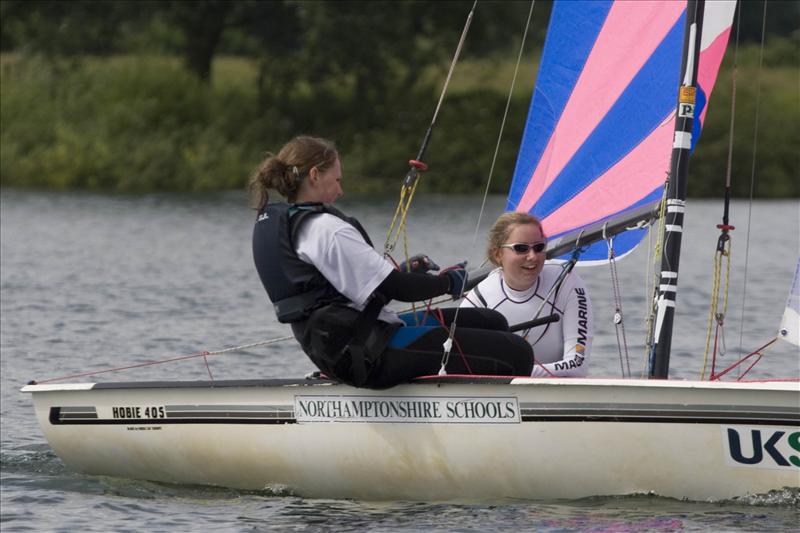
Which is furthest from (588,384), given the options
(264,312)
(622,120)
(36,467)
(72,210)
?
(72,210)

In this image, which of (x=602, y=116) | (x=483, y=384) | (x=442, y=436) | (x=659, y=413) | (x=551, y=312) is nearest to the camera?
(x=659, y=413)

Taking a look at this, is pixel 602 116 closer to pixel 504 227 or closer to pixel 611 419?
pixel 504 227

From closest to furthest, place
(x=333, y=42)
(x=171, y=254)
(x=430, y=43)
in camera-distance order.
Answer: (x=171, y=254)
(x=333, y=42)
(x=430, y=43)

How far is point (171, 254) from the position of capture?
16.5 m

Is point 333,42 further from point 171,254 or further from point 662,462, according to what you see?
point 662,462

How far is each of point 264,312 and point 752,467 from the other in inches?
285

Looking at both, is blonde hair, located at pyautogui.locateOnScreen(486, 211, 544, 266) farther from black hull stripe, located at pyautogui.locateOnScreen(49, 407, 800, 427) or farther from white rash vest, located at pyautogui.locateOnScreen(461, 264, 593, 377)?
black hull stripe, located at pyautogui.locateOnScreen(49, 407, 800, 427)

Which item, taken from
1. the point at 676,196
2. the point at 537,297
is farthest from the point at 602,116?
the point at 537,297

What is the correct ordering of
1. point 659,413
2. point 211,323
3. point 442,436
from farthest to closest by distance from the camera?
point 211,323, point 442,436, point 659,413

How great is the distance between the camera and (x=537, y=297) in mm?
6289

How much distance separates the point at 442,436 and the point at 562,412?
18.7 inches

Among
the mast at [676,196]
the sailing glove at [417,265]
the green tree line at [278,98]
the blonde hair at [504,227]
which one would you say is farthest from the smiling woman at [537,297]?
the green tree line at [278,98]

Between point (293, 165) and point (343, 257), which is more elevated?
point (293, 165)

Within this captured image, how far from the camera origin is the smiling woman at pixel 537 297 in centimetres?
610
